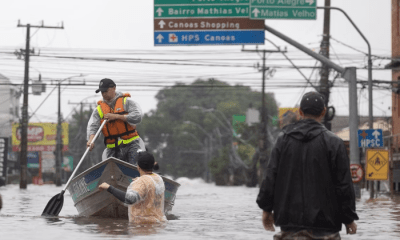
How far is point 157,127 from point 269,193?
104933 millimetres

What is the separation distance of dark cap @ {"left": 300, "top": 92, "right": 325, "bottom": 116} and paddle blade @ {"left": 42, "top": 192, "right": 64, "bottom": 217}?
7199 mm

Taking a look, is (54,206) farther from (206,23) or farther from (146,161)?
(206,23)

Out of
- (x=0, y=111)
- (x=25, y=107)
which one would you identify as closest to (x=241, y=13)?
(x=25, y=107)

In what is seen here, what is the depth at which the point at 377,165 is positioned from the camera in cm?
2128

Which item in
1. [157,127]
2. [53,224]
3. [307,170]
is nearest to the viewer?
[307,170]

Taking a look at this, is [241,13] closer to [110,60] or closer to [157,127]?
[110,60]

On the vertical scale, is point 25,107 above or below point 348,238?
above

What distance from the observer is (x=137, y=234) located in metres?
8.59

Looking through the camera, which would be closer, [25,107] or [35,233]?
[35,233]

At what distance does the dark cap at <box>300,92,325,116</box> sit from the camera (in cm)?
517

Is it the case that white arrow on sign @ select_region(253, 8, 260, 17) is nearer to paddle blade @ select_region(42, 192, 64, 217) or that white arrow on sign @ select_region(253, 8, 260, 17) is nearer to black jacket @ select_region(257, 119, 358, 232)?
paddle blade @ select_region(42, 192, 64, 217)

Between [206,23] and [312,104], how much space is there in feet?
49.2

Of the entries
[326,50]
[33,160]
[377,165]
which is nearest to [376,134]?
[377,165]

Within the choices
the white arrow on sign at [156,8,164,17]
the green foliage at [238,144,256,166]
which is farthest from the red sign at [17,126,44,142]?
the white arrow on sign at [156,8,164,17]
